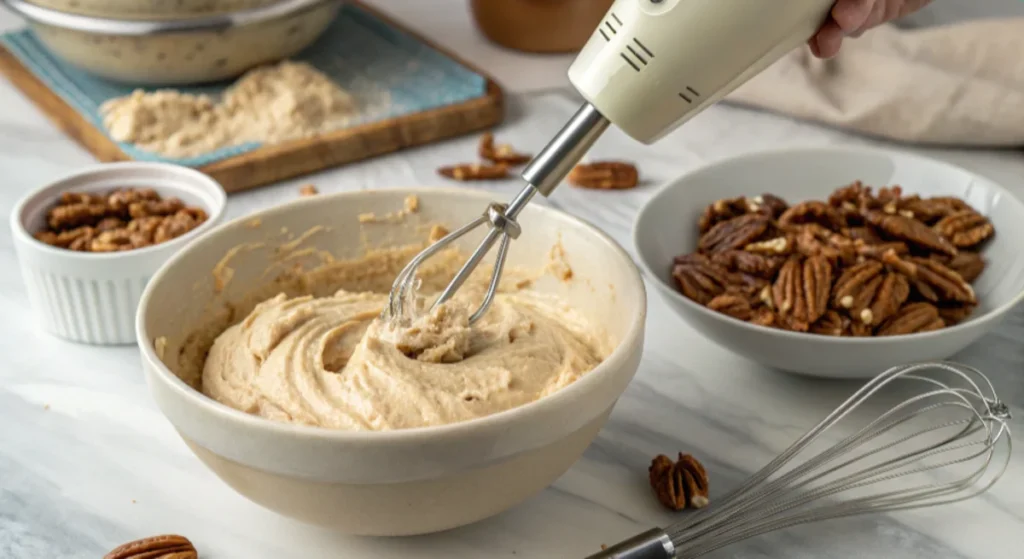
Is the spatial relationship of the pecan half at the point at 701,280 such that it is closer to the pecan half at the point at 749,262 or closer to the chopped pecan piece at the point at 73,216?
the pecan half at the point at 749,262

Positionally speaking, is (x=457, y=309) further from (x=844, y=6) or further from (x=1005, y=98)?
(x=1005, y=98)

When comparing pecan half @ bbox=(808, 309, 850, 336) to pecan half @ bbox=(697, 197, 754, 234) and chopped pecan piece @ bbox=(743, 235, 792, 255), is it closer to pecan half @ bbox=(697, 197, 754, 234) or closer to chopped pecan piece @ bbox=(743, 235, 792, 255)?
chopped pecan piece @ bbox=(743, 235, 792, 255)

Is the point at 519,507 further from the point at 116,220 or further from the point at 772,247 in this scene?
the point at 116,220

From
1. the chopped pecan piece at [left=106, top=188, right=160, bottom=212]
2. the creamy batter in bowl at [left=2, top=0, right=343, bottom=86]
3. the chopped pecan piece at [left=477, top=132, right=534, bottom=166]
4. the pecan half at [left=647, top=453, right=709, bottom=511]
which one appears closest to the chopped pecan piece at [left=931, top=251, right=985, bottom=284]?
the pecan half at [left=647, top=453, right=709, bottom=511]

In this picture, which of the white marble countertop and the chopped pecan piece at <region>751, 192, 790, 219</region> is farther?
the chopped pecan piece at <region>751, 192, 790, 219</region>

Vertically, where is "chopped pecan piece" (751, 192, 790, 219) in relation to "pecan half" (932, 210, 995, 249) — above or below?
above

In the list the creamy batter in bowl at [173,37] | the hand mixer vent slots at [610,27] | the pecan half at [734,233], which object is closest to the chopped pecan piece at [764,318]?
the pecan half at [734,233]
